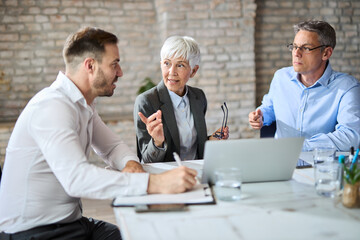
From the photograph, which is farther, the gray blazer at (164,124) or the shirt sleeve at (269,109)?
the shirt sleeve at (269,109)

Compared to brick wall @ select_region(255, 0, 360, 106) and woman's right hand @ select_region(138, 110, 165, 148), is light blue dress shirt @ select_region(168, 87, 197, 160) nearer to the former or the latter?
woman's right hand @ select_region(138, 110, 165, 148)

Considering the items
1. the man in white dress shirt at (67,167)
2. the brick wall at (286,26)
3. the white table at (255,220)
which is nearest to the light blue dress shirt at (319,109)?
the white table at (255,220)

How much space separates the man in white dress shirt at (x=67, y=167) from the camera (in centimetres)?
137

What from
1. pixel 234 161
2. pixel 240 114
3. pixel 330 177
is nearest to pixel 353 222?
pixel 330 177

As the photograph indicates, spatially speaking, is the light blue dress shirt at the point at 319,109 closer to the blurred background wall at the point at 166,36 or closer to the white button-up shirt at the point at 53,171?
the white button-up shirt at the point at 53,171

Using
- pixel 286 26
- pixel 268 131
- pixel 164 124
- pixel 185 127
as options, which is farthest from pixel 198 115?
pixel 286 26

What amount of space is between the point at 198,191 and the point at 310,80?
1431mm

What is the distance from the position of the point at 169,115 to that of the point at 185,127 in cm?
13

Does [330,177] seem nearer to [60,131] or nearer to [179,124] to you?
[60,131]

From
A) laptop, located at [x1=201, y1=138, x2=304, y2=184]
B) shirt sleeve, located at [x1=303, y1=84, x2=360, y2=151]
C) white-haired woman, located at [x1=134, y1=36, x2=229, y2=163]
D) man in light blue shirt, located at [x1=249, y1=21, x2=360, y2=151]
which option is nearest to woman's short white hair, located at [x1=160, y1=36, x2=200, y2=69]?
white-haired woman, located at [x1=134, y1=36, x2=229, y2=163]

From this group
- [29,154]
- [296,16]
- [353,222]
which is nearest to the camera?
[353,222]

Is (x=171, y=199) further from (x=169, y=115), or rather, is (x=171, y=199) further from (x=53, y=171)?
(x=169, y=115)

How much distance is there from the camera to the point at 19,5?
4.54m

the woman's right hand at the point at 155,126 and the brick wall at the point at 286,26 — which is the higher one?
the brick wall at the point at 286,26
